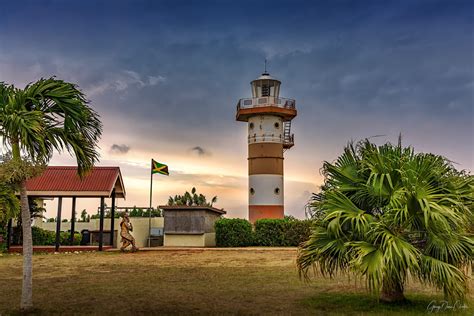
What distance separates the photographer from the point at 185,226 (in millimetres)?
26406

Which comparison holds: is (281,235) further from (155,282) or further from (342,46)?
(155,282)

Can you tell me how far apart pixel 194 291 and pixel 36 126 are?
5203 millimetres

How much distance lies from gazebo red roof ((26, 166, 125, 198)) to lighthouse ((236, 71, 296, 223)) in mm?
10772

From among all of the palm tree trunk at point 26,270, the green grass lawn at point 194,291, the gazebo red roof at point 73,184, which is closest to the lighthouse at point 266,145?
the gazebo red roof at point 73,184

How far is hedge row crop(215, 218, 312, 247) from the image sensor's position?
2659 cm


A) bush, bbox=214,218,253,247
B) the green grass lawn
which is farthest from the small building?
the green grass lawn

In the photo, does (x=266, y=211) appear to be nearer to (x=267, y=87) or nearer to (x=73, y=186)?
(x=267, y=87)

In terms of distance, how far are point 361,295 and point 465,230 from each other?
9.01 ft

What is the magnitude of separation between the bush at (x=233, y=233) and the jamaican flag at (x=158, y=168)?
16.1 feet

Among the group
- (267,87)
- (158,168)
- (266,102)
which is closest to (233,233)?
(158,168)

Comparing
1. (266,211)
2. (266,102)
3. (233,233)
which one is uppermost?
(266,102)

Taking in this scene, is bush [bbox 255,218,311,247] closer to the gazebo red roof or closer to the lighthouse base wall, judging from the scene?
the lighthouse base wall

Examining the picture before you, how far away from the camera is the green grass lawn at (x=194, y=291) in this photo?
8.42 metres

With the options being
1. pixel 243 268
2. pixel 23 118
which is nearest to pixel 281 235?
pixel 243 268
